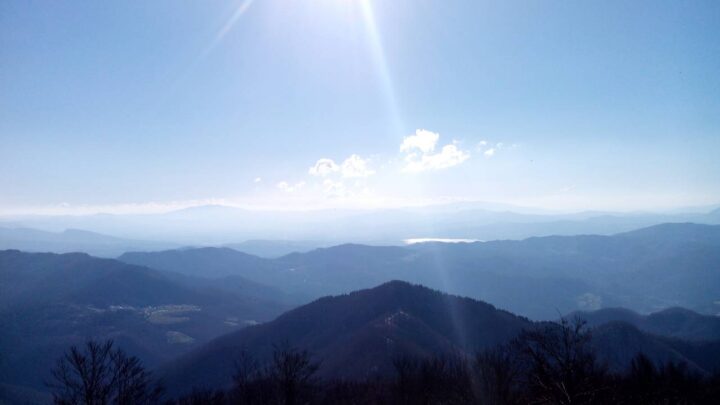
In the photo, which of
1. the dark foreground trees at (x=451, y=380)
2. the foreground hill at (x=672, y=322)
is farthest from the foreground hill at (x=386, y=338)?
the dark foreground trees at (x=451, y=380)

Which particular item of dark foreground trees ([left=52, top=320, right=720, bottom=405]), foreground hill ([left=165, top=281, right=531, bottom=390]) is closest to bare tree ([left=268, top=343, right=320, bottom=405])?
dark foreground trees ([left=52, top=320, right=720, bottom=405])

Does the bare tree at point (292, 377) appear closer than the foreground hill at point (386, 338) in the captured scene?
Yes

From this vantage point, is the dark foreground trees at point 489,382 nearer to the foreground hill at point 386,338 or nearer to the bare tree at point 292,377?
the bare tree at point 292,377

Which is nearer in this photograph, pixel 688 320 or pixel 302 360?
pixel 302 360

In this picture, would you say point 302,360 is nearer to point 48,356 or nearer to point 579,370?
point 579,370

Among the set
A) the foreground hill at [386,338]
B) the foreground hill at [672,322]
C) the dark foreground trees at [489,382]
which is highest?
the dark foreground trees at [489,382]

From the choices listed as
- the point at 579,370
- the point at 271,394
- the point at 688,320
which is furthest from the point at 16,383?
the point at 688,320

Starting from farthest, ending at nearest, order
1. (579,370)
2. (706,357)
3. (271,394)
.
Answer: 1. (706,357)
2. (271,394)
3. (579,370)
